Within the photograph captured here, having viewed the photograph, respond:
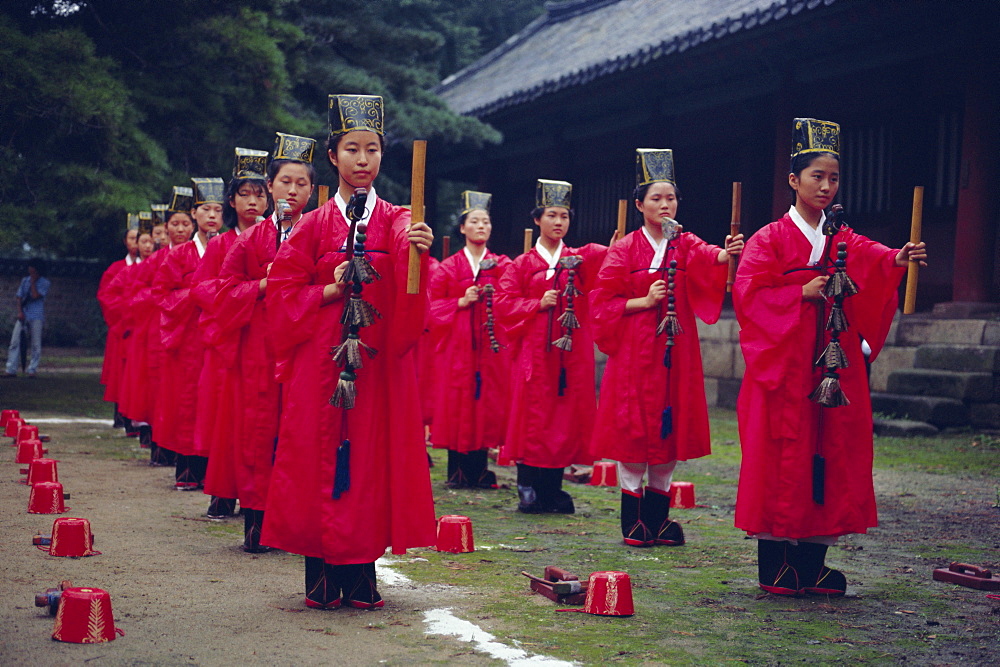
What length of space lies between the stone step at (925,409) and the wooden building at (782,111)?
1.08 meters

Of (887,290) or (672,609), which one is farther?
(887,290)

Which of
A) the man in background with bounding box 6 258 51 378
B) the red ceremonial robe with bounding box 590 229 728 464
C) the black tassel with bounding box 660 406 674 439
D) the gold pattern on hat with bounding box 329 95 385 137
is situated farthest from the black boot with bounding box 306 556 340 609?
the man in background with bounding box 6 258 51 378

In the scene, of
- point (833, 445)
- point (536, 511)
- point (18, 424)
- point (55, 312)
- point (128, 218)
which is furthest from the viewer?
point (55, 312)

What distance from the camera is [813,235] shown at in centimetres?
525

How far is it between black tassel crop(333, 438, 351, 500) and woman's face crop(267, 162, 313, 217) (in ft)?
6.66

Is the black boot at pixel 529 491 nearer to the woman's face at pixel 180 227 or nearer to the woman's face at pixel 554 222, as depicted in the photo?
the woman's face at pixel 554 222

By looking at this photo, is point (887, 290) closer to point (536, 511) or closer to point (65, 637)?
point (536, 511)

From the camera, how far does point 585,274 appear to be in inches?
299

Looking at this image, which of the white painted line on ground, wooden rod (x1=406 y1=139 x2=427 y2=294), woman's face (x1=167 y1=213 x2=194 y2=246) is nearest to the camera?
the white painted line on ground

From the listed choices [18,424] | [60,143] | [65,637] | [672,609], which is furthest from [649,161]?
[60,143]

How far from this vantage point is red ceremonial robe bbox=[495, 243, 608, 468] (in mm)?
7320

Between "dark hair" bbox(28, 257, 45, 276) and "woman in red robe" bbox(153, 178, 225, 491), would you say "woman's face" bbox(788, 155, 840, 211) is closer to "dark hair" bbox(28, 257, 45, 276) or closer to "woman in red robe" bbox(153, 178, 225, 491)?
"woman in red robe" bbox(153, 178, 225, 491)

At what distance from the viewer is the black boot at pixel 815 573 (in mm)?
5027

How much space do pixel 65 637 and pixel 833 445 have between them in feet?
10.8
